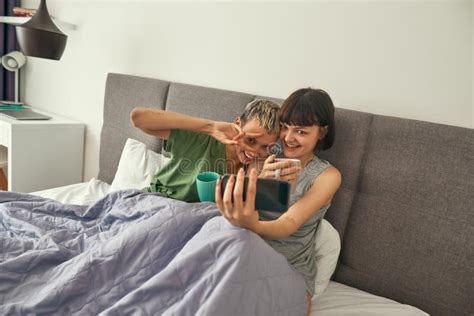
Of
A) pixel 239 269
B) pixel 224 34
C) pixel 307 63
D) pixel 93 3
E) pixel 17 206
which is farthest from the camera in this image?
pixel 93 3

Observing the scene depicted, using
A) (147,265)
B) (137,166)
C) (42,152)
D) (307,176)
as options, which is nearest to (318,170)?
(307,176)

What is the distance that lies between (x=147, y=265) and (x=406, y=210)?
2.91 ft

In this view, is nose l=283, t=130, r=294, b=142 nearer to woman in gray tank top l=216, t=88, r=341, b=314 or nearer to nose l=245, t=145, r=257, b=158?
woman in gray tank top l=216, t=88, r=341, b=314

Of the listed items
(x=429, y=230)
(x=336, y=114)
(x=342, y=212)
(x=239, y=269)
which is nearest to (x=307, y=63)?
(x=336, y=114)

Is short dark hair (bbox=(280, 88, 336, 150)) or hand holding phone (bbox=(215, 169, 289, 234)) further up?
short dark hair (bbox=(280, 88, 336, 150))

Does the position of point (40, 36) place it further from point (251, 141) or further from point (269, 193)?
point (269, 193)

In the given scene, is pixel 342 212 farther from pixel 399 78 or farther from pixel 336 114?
pixel 399 78

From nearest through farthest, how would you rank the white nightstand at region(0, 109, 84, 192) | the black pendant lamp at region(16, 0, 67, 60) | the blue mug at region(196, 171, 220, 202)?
the blue mug at region(196, 171, 220, 202) → the black pendant lamp at region(16, 0, 67, 60) → the white nightstand at region(0, 109, 84, 192)

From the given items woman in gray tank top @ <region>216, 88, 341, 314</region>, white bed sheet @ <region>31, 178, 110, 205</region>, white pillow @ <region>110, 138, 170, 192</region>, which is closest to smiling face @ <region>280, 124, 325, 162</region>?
woman in gray tank top @ <region>216, 88, 341, 314</region>

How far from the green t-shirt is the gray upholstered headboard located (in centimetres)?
42

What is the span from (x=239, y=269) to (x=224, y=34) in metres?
1.36

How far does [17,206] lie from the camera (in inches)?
59.7

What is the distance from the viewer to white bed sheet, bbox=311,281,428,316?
1.32 m

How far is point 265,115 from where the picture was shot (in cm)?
141
